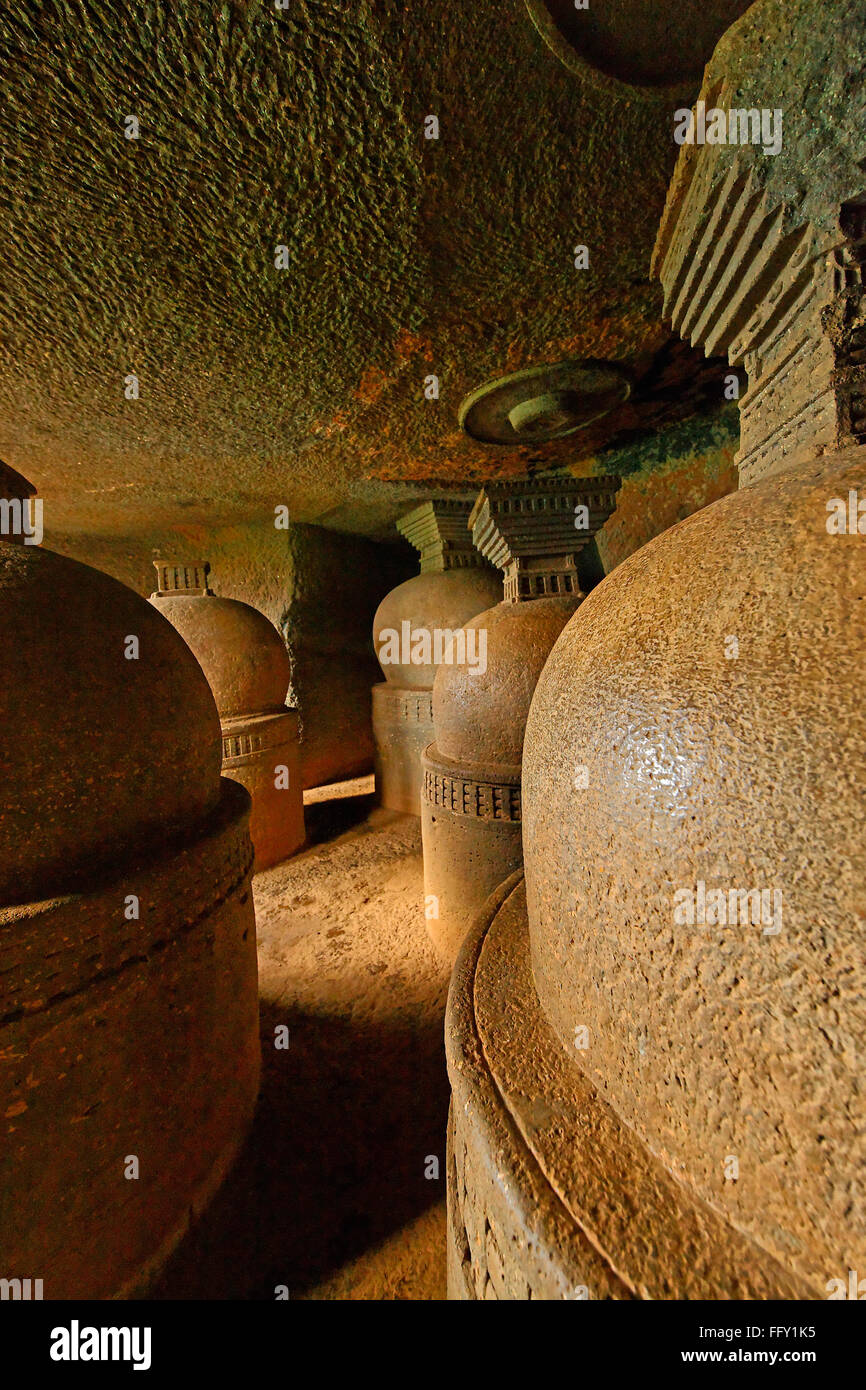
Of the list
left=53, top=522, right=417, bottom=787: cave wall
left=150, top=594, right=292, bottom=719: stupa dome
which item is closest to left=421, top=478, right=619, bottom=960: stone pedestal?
left=150, top=594, right=292, bottom=719: stupa dome

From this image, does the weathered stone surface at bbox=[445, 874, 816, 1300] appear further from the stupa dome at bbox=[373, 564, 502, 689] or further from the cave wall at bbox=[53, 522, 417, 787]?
the cave wall at bbox=[53, 522, 417, 787]

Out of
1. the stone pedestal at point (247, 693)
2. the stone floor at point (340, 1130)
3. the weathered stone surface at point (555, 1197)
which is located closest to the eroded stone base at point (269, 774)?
the stone pedestal at point (247, 693)

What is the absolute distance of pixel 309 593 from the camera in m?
7.06

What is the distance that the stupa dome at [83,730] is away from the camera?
1302mm

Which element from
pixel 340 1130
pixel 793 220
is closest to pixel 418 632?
pixel 340 1130

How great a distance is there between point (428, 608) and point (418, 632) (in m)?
0.30

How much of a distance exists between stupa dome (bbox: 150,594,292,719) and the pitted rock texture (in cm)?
406

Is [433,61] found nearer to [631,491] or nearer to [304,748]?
[631,491]

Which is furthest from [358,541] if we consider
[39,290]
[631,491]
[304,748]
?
[39,290]

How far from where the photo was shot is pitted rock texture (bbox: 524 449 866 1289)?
0.58m

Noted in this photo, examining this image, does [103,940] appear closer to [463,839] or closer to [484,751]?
[463,839]

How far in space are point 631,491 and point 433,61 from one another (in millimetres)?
3801

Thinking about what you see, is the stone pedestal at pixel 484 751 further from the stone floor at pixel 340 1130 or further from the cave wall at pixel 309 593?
the cave wall at pixel 309 593

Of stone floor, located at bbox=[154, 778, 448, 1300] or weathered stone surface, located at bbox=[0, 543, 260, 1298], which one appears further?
stone floor, located at bbox=[154, 778, 448, 1300]
